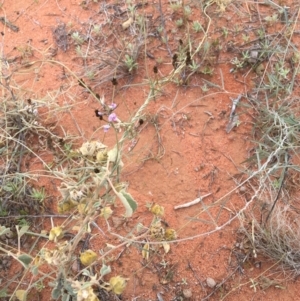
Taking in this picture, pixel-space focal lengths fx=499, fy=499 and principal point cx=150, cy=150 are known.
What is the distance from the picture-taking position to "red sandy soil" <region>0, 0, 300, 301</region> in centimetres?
210

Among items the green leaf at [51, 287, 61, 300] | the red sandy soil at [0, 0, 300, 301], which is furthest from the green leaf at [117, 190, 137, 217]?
the red sandy soil at [0, 0, 300, 301]

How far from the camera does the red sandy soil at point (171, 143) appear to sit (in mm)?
2096

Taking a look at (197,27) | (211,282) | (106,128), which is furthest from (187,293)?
(197,27)

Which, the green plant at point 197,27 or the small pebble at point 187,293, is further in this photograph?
the green plant at point 197,27

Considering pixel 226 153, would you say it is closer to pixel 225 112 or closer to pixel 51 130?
pixel 225 112

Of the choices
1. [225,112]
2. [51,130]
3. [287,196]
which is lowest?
[287,196]

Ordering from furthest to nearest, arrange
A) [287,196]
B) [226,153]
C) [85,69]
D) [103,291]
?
[85,69] < [226,153] < [287,196] < [103,291]

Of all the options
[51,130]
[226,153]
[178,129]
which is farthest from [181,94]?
[51,130]

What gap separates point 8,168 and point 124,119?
608 mm

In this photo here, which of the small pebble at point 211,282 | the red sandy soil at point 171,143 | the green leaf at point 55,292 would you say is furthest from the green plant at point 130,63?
the green leaf at point 55,292

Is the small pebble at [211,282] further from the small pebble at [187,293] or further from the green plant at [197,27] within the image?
the green plant at [197,27]

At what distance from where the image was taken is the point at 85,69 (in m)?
2.70

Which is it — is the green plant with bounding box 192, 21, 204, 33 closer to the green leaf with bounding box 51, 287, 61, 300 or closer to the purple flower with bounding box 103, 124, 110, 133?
the purple flower with bounding box 103, 124, 110, 133

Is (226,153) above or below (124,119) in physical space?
below
